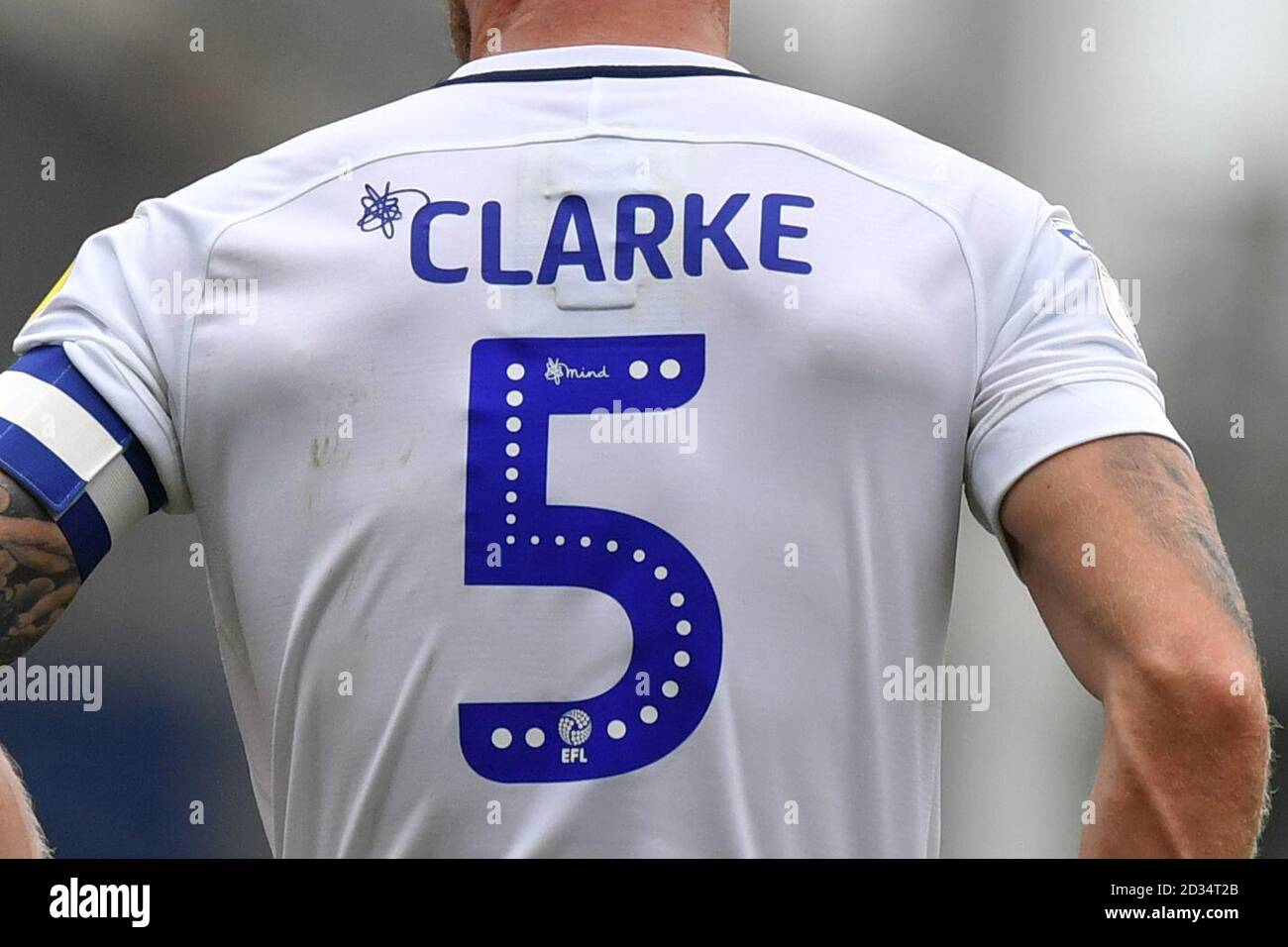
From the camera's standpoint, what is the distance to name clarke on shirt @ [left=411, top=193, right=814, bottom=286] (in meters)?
1.41

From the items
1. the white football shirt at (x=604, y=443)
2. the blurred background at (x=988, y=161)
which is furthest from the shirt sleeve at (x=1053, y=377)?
the blurred background at (x=988, y=161)

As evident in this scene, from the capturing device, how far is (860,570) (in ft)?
4.51

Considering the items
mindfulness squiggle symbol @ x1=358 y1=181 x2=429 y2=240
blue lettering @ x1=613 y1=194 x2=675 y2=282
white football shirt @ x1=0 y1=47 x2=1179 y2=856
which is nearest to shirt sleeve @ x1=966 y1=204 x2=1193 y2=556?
white football shirt @ x1=0 y1=47 x2=1179 y2=856

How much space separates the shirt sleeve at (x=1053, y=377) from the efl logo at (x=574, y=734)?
33 centimetres

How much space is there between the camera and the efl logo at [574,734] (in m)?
1.35

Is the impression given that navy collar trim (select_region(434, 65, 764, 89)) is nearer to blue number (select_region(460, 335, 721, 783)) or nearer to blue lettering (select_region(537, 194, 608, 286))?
blue lettering (select_region(537, 194, 608, 286))

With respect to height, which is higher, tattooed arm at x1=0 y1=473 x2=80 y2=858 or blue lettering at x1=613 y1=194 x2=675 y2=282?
blue lettering at x1=613 y1=194 x2=675 y2=282

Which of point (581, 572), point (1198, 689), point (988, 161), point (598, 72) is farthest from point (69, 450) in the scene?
point (988, 161)

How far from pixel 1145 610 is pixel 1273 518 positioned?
3.67 metres

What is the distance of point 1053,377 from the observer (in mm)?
1385

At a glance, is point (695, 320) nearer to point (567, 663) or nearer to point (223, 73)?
point (567, 663)

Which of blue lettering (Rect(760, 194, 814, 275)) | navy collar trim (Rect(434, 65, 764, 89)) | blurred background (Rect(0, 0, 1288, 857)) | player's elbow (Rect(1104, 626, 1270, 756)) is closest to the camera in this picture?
player's elbow (Rect(1104, 626, 1270, 756))
